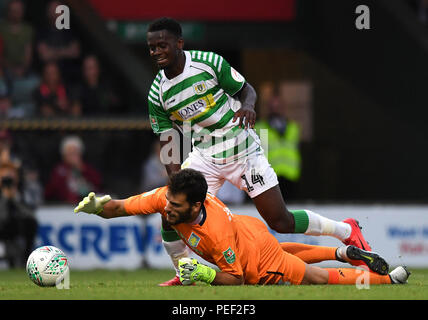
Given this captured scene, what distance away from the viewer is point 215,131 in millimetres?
8070

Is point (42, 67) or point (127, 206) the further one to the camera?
point (42, 67)

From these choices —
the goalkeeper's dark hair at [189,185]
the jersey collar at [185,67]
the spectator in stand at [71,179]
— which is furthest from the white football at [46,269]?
the spectator in stand at [71,179]

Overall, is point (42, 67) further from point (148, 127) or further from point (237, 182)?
point (237, 182)

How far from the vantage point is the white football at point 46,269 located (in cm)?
748

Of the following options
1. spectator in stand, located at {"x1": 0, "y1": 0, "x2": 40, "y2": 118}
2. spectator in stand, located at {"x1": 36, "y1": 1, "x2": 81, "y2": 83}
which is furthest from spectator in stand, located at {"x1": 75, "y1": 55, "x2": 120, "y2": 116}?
spectator in stand, located at {"x1": 0, "y1": 0, "x2": 40, "y2": 118}

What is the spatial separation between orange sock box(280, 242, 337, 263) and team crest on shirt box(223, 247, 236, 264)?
0.95 m

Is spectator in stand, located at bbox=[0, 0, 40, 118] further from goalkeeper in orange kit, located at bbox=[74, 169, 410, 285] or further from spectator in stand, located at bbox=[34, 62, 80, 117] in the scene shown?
goalkeeper in orange kit, located at bbox=[74, 169, 410, 285]

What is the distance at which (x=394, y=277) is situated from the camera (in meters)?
7.82

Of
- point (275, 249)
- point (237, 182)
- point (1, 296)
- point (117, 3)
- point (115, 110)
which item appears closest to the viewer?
point (1, 296)

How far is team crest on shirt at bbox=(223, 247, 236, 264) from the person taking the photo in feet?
23.3

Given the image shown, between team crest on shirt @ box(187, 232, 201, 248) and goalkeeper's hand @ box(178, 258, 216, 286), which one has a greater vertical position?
team crest on shirt @ box(187, 232, 201, 248)

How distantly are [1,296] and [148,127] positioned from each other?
661cm

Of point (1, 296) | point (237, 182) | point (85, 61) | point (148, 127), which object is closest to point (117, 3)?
point (85, 61)
